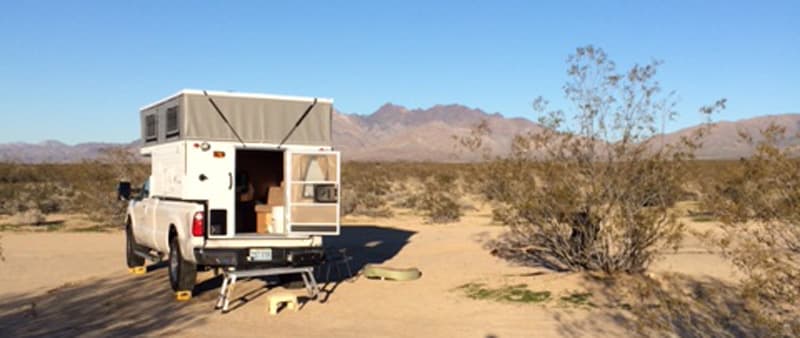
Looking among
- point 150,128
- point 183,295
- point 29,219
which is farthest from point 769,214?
point 29,219

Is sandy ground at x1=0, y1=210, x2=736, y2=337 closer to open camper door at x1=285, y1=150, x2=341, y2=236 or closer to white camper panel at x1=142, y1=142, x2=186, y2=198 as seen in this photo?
open camper door at x1=285, y1=150, x2=341, y2=236

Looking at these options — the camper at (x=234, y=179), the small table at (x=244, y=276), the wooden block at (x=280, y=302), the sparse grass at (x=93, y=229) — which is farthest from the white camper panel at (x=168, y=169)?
the sparse grass at (x=93, y=229)

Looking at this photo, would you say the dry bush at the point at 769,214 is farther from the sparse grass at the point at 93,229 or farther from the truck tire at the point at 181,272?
the sparse grass at the point at 93,229

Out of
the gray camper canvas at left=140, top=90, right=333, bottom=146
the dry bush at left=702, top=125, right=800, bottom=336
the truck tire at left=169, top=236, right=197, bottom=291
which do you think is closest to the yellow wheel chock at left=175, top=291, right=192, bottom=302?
the truck tire at left=169, top=236, right=197, bottom=291

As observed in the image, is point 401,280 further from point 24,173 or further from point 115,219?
point 24,173

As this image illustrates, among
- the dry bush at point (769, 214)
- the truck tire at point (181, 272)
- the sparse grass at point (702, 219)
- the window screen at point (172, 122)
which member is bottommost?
the truck tire at point (181, 272)

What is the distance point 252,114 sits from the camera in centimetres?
1257

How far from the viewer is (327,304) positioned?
39.4ft

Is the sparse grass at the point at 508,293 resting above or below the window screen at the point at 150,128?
below

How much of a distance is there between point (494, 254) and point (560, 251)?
12.6 feet

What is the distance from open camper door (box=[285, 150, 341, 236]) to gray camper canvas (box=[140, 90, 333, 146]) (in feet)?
2.45

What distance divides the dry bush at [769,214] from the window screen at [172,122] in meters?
7.32

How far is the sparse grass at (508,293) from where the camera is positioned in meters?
11.5

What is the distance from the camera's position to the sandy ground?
10078 mm
